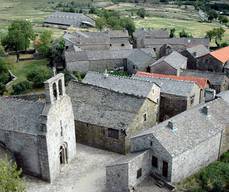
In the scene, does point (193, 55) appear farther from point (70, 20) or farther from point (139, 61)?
point (70, 20)

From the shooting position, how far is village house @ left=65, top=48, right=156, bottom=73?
77812mm

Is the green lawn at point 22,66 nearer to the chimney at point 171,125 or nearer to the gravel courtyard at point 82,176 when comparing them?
the gravel courtyard at point 82,176

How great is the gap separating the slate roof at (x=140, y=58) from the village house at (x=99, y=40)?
51.9 feet

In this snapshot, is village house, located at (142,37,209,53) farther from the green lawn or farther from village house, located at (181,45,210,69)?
the green lawn

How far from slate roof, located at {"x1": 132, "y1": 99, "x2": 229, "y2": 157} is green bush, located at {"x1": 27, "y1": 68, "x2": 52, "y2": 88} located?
113 feet

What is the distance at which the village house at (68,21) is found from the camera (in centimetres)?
12975

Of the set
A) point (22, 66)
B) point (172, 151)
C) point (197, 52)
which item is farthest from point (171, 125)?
point (22, 66)

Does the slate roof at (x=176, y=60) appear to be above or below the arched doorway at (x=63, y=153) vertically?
above

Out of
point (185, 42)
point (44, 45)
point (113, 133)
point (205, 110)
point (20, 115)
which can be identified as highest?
point (20, 115)

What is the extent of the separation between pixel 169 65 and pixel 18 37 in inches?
1590

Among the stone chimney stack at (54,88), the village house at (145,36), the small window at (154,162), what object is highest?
the stone chimney stack at (54,88)

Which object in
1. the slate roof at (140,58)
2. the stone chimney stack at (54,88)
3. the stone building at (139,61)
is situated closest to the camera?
the stone chimney stack at (54,88)

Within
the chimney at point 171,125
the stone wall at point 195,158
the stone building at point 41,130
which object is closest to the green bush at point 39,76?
the stone building at point 41,130

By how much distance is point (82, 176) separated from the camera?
4012 cm
